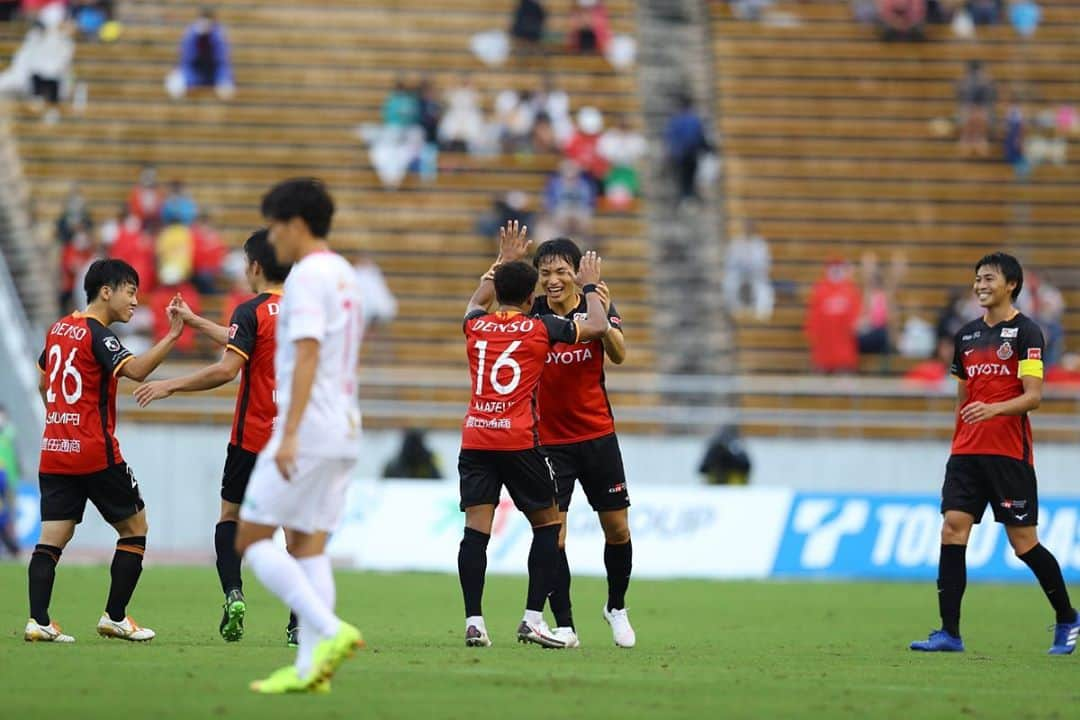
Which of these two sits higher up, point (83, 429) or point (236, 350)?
point (236, 350)

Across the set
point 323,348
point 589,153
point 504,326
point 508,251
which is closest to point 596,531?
point 589,153

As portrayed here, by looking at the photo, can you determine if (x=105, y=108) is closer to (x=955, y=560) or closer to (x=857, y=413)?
(x=857, y=413)

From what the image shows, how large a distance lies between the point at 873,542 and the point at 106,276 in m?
13.1

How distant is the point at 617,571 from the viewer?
480 inches

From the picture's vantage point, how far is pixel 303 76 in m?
30.8

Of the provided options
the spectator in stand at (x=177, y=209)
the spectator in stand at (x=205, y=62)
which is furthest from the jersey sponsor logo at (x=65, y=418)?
the spectator in stand at (x=205, y=62)

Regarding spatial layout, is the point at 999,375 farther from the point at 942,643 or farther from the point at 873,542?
the point at 873,542

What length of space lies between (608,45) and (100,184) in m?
8.76

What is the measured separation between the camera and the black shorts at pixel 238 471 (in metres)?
11.4

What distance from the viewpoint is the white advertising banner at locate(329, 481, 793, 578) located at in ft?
70.4

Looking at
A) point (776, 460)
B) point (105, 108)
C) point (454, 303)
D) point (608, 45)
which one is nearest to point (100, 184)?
point (105, 108)

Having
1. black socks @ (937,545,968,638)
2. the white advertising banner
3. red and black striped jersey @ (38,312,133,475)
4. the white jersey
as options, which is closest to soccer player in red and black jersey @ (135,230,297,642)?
red and black striped jersey @ (38,312,133,475)

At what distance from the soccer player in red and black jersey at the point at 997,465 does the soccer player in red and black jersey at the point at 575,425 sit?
221 cm

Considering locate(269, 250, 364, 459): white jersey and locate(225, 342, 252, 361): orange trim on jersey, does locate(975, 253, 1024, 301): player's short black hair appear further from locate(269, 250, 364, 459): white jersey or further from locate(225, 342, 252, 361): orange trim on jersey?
locate(269, 250, 364, 459): white jersey
